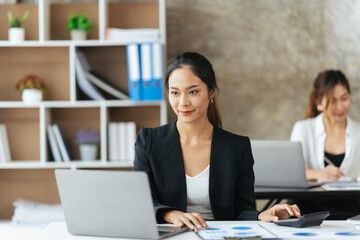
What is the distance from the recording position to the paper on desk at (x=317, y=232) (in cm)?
156

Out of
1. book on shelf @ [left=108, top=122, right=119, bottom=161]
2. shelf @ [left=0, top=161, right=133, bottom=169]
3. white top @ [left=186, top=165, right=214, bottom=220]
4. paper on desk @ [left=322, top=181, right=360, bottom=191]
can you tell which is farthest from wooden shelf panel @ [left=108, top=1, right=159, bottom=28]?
white top @ [left=186, top=165, right=214, bottom=220]

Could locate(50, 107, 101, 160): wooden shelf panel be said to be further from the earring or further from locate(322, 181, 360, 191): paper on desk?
locate(322, 181, 360, 191): paper on desk

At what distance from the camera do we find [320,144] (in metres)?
3.39

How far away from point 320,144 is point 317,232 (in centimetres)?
184

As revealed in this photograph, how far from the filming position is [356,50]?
163 inches

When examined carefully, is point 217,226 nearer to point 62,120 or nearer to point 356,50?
point 62,120

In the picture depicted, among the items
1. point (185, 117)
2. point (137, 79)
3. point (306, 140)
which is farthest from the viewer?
point (137, 79)

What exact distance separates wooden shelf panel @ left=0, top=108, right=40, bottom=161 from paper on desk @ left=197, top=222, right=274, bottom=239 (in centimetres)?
259

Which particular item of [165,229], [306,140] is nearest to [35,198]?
[306,140]

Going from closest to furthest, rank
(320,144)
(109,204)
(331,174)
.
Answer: (109,204) < (331,174) < (320,144)

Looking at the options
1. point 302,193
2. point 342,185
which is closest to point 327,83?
point 342,185

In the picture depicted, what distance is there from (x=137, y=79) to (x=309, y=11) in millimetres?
1423

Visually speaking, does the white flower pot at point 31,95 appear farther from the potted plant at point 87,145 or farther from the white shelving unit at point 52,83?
the potted plant at point 87,145

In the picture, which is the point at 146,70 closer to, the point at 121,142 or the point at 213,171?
the point at 121,142
